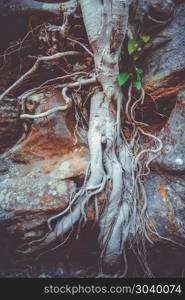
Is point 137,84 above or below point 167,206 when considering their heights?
above

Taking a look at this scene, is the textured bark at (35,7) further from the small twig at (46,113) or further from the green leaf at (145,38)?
the small twig at (46,113)

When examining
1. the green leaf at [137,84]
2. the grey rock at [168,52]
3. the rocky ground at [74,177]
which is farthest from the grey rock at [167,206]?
the grey rock at [168,52]

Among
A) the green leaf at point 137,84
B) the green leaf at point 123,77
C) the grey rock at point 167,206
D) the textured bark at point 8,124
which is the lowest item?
the grey rock at point 167,206

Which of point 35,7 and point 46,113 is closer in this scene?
point 46,113

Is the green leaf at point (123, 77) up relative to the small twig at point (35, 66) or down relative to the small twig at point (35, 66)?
down

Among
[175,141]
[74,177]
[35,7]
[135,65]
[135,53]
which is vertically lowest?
[74,177]

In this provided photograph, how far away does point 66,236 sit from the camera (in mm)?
1546

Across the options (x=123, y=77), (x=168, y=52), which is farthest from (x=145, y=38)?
(x=123, y=77)

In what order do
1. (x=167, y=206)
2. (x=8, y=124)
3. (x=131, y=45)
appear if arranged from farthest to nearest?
(x=8, y=124) < (x=131, y=45) < (x=167, y=206)

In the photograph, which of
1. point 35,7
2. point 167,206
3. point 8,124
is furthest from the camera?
point 35,7

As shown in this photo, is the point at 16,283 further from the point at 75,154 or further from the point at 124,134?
the point at 124,134

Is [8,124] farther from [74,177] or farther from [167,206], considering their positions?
[167,206]

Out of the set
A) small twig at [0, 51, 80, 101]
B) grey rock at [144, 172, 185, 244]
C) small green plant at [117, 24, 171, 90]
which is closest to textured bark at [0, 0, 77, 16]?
small twig at [0, 51, 80, 101]

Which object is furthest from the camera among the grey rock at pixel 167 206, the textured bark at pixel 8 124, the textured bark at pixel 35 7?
the textured bark at pixel 35 7
